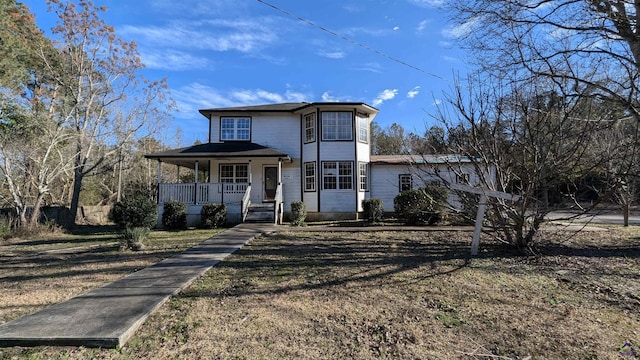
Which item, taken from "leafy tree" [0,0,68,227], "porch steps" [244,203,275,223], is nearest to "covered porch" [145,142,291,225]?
"porch steps" [244,203,275,223]

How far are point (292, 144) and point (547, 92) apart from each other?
12871mm

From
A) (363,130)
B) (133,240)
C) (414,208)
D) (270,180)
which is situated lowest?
(133,240)

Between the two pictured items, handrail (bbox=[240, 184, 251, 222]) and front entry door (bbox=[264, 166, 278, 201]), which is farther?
front entry door (bbox=[264, 166, 278, 201])

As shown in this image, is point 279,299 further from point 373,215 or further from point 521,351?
point 373,215

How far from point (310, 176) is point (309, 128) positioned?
8.56ft

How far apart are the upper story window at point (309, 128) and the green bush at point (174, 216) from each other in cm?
728

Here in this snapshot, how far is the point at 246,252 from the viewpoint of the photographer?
8.39 meters

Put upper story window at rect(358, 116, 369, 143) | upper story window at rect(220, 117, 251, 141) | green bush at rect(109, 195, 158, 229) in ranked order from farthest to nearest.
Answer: upper story window at rect(220, 117, 251, 141) → upper story window at rect(358, 116, 369, 143) → green bush at rect(109, 195, 158, 229)

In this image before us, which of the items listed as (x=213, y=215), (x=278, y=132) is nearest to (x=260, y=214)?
(x=213, y=215)

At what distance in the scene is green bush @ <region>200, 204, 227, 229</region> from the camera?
47.2 ft

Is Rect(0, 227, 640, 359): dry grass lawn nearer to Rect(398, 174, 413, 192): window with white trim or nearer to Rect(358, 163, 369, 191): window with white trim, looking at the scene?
Rect(358, 163, 369, 191): window with white trim

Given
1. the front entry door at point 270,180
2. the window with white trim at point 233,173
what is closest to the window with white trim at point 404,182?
the front entry door at point 270,180

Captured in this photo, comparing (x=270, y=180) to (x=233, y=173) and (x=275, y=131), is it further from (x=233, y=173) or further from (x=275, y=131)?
(x=275, y=131)

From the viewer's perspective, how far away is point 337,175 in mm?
17922
